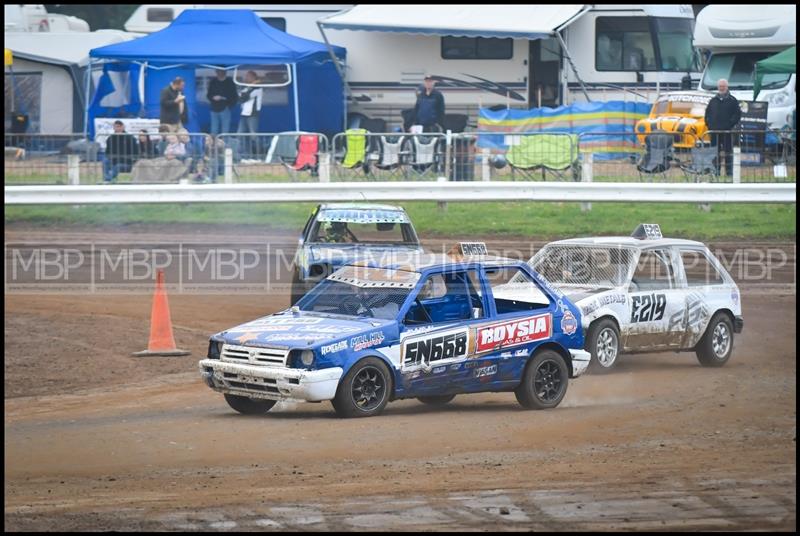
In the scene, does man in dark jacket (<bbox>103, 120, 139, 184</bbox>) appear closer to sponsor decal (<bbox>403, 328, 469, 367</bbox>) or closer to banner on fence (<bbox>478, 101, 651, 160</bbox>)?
banner on fence (<bbox>478, 101, 651, 160</bbox>)

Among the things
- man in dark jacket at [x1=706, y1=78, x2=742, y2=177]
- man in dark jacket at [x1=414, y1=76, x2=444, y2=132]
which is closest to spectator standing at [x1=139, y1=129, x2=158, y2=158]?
man in dark jacket at [x1=414, y1=76, x2=444, y2=132]

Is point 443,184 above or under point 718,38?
under

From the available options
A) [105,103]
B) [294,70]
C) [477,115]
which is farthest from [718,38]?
[105,103]

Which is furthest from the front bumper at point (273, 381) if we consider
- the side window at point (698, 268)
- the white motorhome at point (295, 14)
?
the white motorhome at point (295, 14)

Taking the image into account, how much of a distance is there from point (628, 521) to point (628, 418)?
3.49 metres

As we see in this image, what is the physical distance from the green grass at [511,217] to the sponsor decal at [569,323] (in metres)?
9.33

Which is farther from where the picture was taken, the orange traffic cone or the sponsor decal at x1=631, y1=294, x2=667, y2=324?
the orange traffic cone

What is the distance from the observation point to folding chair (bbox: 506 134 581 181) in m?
21.1

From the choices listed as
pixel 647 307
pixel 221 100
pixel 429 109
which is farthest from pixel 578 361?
pixel 221 100

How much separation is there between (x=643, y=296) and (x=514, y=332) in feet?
8.34

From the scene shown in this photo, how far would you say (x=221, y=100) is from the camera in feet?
84.0

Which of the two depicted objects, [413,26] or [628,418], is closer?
[628,418]

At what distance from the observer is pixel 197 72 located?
27656 millimetres

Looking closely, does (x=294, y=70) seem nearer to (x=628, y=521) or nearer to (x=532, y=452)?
(x=532, y=452)
